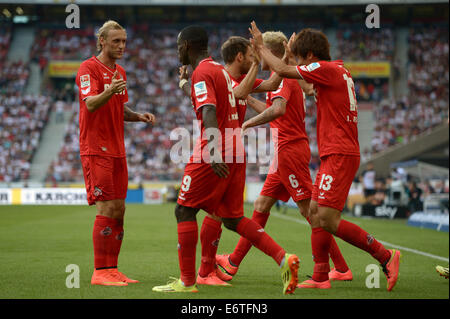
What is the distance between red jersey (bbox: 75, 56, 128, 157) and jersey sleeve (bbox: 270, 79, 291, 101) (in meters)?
1.78

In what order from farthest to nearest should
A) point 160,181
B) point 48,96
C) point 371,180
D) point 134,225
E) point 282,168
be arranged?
point 48,96 < point 160,181 < point 371,180 < point 134,225 < point 282,168

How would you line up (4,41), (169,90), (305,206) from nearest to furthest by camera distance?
(305,206) → (169,90) → (4,41)

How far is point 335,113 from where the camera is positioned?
19.3 ft

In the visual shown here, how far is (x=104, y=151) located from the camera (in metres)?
6.34

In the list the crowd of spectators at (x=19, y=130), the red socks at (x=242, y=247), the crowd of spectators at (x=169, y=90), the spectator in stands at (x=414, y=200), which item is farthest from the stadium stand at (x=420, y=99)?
the red socks at (x=242, y=247)

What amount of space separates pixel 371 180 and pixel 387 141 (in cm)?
1253

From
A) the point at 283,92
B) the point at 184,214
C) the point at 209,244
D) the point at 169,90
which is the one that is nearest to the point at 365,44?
the point at 169,90

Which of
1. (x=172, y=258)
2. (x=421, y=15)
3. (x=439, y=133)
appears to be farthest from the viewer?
(x=421, y=15)

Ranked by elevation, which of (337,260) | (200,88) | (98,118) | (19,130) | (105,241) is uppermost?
(19,130)

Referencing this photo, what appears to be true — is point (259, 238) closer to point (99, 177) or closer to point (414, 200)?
point (99, 177)

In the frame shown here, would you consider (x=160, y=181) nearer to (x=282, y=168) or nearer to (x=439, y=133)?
(x=439, y=133)

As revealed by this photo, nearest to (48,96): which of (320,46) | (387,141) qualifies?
(387,141)

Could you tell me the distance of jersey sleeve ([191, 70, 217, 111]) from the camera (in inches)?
211

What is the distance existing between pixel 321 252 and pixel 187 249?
1.53 meters
